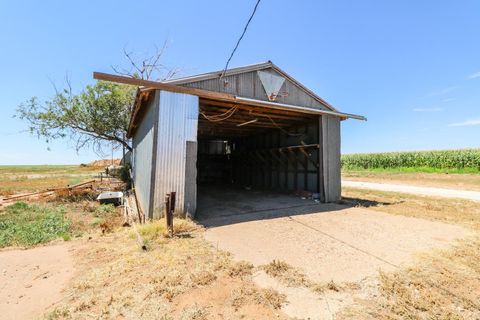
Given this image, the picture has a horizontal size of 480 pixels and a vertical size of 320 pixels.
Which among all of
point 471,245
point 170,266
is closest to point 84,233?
point 170,266

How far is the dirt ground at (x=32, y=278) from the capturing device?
2.78 m

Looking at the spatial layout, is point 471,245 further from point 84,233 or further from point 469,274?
point 84,233

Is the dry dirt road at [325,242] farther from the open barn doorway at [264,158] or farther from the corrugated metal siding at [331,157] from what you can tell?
the corrugated metal siding at [331,157]

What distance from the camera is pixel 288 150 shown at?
477 inches

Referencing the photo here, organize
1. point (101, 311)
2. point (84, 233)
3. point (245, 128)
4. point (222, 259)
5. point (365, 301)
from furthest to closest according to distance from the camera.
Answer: point (245, 128)
point (84, 233)
point (222, 259)
point (365, 301)
point (101, 311)

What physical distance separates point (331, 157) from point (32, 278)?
32.3ft

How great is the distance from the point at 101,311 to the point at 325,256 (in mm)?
3552

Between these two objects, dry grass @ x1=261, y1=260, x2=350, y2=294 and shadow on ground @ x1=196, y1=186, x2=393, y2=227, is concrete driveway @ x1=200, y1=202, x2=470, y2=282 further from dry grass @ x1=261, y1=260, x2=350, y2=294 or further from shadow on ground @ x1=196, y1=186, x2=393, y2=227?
dry grass @ x1=261, y1=260, x2=350, y2=294

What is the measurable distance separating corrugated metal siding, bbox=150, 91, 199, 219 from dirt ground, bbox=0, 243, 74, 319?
7.53 ft

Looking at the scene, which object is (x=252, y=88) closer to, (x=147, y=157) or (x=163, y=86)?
(x=163, y=86)

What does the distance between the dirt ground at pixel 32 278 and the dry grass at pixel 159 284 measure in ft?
0.73

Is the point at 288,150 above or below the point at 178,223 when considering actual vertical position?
above

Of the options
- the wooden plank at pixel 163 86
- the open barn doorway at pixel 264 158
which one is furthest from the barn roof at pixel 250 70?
the open barn doorway at pixel 264 158

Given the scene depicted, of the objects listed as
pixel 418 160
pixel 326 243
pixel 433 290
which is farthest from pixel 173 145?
pixel 418 160
